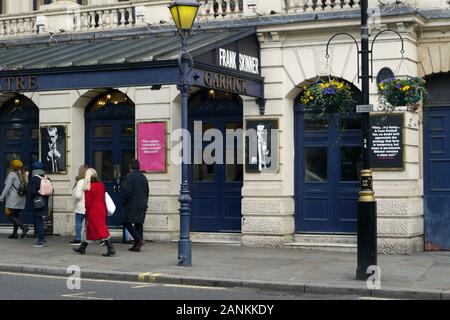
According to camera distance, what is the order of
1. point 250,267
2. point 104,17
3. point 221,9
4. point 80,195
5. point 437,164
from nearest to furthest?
point 250,267 < point 80,195 < point 437,164 < point 221,9 < point 104,17

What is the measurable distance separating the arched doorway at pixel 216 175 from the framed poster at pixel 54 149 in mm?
3454

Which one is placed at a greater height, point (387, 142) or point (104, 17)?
point (104, 17)

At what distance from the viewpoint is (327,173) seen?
19.0 m

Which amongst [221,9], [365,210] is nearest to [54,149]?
[221,9]

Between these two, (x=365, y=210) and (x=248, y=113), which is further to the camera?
(x=248, y=113)

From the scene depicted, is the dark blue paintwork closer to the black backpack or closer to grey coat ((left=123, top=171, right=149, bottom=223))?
the black backpack

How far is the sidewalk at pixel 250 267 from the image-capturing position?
43.4 ft

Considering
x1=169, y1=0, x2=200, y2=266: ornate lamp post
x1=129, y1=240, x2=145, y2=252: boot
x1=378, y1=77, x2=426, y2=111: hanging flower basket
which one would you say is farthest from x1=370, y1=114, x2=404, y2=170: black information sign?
x1=129, y1=240, x2=145, y2=252: boot

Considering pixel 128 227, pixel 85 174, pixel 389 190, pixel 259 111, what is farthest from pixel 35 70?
pixel 389 190

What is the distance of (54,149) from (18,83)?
3.46 m

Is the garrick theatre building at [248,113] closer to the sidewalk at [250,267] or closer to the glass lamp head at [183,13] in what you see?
the sidewalk at [250,267]

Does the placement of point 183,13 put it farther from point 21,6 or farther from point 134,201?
point 21,6

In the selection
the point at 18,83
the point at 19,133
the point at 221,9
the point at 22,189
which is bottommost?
the point at 22,189
